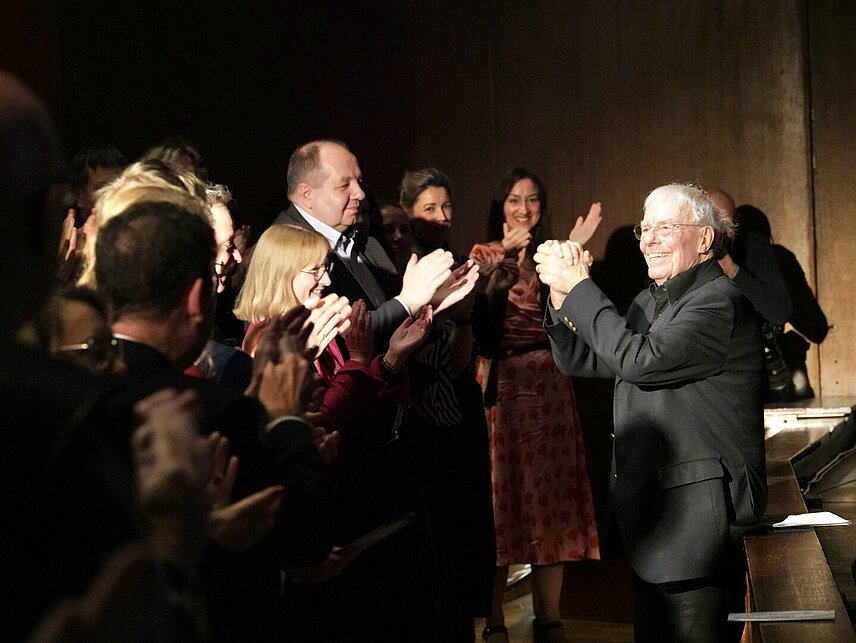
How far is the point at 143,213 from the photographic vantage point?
1568mm

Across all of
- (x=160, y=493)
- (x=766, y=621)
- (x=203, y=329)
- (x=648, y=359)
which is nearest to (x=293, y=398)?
(x=203, y=329)

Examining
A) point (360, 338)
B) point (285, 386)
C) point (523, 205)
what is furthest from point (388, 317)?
point (523, 205)

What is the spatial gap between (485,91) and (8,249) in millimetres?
5026

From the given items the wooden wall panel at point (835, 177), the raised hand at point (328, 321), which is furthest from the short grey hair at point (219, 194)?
the wooden wall panel at point (835, 177)

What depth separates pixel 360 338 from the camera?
275 cm

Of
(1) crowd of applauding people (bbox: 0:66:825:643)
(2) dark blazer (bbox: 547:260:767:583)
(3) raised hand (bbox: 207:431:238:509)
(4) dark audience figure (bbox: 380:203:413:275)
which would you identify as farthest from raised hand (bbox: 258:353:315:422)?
(4) dark audience figure (bbox: 380:203:413:275)

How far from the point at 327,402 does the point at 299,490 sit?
894 mm

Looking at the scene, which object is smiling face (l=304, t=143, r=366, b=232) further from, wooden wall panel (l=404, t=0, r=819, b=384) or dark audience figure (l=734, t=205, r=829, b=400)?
dark audience figure (l=734, t=205, r=829, b=400)

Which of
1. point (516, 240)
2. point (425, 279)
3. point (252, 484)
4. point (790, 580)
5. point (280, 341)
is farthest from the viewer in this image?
point (516, 240)

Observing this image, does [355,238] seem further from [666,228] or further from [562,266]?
[666,228]

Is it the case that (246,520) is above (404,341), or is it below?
below

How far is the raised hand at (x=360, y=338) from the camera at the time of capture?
275 centimetres

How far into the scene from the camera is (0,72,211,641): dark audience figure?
1.00 meters

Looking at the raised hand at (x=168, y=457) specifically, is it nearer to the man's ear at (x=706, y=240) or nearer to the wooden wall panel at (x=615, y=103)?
the man's ear at (x=706, y=240)
